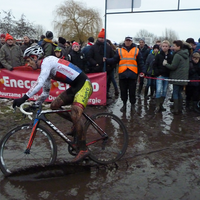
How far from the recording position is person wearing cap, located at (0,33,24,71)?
886 centimetres

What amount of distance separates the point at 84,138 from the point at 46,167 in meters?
0.72

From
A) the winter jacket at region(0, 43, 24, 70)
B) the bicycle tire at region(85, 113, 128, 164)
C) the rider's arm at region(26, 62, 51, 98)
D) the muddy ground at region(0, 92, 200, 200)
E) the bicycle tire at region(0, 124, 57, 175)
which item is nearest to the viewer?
the muddy ground at region(0, 92, 200, 200)

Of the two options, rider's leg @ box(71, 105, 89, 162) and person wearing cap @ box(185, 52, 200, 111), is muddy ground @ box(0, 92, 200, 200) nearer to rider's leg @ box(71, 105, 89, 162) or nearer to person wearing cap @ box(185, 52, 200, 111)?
rider's leg @ box(71, 105, 89, 162)

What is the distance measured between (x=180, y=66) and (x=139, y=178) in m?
4.69

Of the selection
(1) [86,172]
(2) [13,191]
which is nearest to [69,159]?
(1) [86,172]

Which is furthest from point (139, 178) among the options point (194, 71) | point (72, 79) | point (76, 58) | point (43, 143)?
point (76, 58)

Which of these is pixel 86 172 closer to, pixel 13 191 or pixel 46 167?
pixel 46 167

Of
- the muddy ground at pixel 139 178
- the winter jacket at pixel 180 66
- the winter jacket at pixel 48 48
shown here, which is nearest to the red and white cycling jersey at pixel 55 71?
the muddy ground at pixel 139 178

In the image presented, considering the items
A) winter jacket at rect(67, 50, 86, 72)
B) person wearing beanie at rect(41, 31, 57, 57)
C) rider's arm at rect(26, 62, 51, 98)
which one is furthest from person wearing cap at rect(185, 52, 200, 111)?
rider's arm at rect(26, 62, 51, 98)

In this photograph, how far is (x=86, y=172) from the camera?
4.13m

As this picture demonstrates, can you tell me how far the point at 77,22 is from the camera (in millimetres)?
48750

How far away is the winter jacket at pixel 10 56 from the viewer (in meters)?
8.85

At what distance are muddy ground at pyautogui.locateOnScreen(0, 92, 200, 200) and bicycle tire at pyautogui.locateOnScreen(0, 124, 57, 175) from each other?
0.88 ft

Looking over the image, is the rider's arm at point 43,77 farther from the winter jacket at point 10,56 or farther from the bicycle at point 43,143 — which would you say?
the winter jacket at point 10,56
